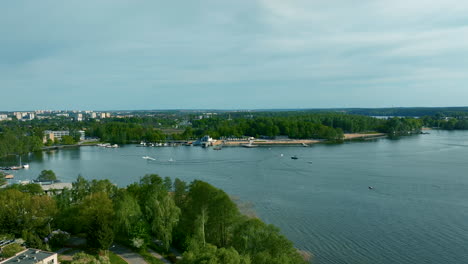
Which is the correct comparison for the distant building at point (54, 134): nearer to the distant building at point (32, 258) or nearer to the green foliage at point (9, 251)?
the green foliage at point (9, 251)

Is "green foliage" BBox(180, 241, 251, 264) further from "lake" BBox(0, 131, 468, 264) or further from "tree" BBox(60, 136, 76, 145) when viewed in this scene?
"tree" BBox(60, 136, 76, 145)

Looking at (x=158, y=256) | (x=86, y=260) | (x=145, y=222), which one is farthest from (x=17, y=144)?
(x=86, y=260)

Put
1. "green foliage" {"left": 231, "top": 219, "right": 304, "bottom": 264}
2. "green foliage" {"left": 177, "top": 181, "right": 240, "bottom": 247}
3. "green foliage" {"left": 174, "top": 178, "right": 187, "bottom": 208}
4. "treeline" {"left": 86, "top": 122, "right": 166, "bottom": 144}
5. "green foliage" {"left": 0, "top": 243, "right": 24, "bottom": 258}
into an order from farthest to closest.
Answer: "treeline" {"left": 86, "top": 122, "right": 166, "bottom": 144}, "green foliage" {"left": 174, "top": 178, "right": 187, "bottom": 208}, "green foliage" {"left": 177, "top": 181, "right": 240, "bottom": 247}, "green foliage" {"left": 231, "top": 219, "right": 304, "bottom": 264}, "green foliage" {"left": 0, "top": 243, "right": 24, "bottom": 258}

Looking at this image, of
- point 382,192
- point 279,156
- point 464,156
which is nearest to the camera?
point 382,192

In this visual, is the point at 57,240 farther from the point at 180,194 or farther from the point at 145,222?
the point at 180,194

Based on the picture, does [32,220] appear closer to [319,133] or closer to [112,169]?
[112,169]

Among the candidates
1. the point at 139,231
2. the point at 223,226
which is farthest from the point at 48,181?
the point at 223,226

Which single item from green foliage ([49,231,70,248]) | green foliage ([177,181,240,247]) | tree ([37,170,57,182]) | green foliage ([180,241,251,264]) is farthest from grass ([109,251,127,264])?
tree ([37,170,57,182])
